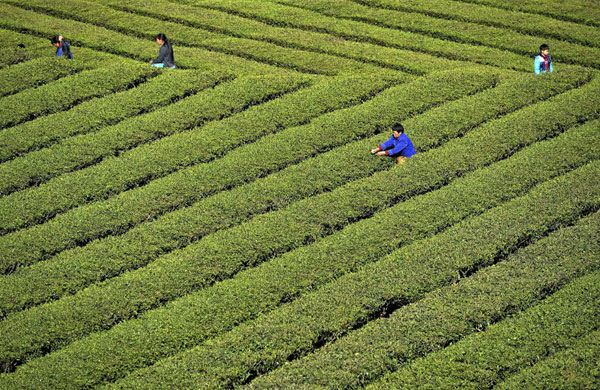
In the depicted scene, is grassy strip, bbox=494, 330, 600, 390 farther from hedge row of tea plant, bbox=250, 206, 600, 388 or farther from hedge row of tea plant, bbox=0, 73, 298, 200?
hedge row of tea plant, bbox=0, 73, 298, 200

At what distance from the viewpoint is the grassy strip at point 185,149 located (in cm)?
1705

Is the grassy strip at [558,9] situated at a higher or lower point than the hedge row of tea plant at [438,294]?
higher

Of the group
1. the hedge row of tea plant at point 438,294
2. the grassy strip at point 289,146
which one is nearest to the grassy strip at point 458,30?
the grassy strip at point 289,146

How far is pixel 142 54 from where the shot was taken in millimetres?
26094

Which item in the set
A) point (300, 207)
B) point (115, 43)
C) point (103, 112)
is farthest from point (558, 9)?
Answer: point (103, 112)

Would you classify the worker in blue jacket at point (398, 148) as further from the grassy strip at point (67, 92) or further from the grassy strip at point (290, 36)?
the grassy strip at point (67, 92)

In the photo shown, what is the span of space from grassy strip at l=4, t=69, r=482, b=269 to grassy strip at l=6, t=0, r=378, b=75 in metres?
3.03

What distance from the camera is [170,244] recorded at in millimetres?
16859

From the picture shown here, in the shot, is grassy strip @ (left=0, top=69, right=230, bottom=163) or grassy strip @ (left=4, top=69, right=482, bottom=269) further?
grassy strip @ (left=0, top=69, right=230, bottom=163)

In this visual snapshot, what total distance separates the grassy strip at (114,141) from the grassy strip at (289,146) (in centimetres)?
115

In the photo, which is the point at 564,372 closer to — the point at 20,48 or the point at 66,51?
the point at 66,51

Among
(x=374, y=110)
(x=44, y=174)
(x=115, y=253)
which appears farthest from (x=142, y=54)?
(x=115, y=253)

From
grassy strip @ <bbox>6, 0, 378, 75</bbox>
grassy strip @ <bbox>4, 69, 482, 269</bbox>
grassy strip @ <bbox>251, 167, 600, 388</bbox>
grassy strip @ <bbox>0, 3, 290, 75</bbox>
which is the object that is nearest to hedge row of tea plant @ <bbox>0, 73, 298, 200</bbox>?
grassy strip @ <bbox>0, 3, 290, 75</bbox>

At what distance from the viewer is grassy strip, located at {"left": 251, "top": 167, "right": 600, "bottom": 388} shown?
43.5 ft
